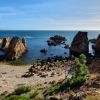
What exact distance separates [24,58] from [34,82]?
32484mm

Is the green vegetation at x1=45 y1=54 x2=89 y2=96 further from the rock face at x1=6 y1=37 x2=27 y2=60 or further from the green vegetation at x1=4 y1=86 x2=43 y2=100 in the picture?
the rock face at x1=6 y1=37 x2=27 y2=60

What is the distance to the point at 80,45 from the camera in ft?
272

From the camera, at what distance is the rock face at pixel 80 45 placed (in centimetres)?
8169

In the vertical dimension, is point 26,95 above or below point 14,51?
above

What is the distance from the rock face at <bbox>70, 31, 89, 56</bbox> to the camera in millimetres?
81688

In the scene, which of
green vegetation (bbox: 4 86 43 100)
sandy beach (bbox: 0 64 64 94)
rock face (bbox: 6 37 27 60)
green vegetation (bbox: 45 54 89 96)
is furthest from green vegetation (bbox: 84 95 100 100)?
rock face (bbox: 6 37 27 60)

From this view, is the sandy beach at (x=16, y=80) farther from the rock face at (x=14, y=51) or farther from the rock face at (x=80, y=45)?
the rock face at (x=80, y=45)

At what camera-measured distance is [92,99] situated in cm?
2527

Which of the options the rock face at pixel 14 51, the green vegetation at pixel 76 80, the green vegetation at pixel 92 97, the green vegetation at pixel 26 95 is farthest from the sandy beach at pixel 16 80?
the rock face at pixel 14 51

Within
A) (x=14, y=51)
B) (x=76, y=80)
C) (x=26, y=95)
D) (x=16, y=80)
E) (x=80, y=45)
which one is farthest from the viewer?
(x=80, y=45)

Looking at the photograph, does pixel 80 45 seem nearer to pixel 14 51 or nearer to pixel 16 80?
pixel 14 51

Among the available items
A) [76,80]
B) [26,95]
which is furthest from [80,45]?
[26,95]

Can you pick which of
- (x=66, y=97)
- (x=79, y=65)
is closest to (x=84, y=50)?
(x=79, y=65)

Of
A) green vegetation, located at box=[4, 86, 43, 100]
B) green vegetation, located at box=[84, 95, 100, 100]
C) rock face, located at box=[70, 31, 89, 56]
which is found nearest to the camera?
green vegetation, located at box=[84, 95, 100, 100]
